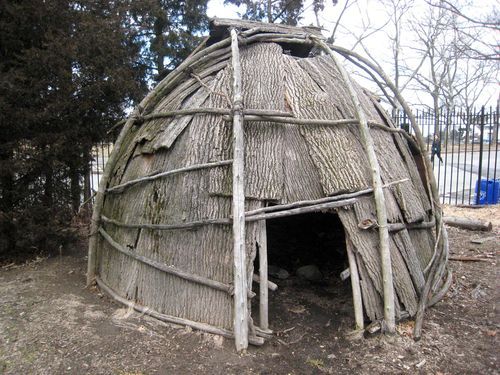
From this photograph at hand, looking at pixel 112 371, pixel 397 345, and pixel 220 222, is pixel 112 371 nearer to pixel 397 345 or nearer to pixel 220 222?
pixel 220 222

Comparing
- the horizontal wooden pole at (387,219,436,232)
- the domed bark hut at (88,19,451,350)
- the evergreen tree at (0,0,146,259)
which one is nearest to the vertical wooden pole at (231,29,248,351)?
the domed bark hut at (88,19,451,350)

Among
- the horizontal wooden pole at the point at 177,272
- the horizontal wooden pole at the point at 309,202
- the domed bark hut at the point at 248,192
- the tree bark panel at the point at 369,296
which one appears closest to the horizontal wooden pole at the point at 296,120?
the domed bark hut at the point at 248,192

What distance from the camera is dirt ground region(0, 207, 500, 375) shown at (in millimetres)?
4227

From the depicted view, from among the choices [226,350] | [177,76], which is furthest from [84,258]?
[226,350]

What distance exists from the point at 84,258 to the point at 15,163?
208 cm

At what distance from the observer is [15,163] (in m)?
7.04

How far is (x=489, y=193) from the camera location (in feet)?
41.7

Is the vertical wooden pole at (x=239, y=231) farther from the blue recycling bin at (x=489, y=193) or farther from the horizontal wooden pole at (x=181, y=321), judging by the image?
the blue recycling bin at (x=489, y=193)

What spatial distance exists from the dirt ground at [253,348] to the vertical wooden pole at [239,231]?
0.87ft

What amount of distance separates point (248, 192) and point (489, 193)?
1082cm

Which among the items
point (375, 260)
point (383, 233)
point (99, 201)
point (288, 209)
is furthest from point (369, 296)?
point (99, 201)

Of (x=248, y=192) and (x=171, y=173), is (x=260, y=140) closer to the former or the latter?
(x=248, y=192)

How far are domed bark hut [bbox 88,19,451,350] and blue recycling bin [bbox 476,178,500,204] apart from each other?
24.6 ft

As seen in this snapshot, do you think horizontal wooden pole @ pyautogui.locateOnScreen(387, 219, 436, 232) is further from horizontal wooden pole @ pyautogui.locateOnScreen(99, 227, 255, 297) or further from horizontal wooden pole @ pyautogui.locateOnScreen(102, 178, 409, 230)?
horizontal wooden pole @ pyautogui.locateOnScreen(99, 227, 255, 297)
